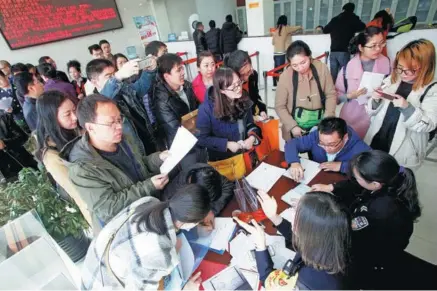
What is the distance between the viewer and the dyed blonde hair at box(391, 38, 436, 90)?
1.48m

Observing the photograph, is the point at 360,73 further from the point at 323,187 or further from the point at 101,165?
the point at 101,165

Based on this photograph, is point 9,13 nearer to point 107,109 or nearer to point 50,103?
point 50,103

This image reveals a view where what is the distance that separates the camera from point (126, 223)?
101 cm

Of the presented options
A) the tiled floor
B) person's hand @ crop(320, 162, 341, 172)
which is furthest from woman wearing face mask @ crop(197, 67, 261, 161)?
the tiled floor

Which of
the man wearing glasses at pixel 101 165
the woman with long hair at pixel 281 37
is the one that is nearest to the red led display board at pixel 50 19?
the woman with long hair at pixel 281 37

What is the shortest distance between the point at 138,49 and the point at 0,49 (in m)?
3.04

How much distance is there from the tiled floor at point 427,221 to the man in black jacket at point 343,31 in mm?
2062

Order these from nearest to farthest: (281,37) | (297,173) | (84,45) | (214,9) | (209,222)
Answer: (209,222)
(297,173)
(281,37)
(84,45)
(214,9)

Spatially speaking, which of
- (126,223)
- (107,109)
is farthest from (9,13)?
(126,223)

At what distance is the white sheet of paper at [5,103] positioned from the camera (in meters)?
2.82

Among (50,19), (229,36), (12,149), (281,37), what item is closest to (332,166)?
(281,37)

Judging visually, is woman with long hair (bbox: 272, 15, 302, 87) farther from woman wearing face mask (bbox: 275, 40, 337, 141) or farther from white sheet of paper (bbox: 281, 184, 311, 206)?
white sheet of paper (bbox: 281, 184, 311, 206)

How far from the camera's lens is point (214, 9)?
8477 millimetres

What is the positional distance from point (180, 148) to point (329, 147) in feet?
3.30
